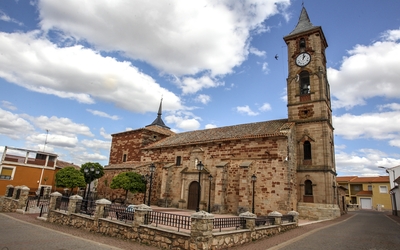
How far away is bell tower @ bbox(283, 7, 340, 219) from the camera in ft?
59.8

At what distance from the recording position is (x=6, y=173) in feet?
89.2

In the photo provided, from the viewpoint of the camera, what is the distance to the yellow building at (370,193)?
44469mm

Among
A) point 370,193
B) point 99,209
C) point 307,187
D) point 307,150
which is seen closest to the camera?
point 99,209

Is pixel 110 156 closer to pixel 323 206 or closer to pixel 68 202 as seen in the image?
pixel 68 202

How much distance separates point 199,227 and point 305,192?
14.3 meters

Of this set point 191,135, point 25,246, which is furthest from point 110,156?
point 25,246

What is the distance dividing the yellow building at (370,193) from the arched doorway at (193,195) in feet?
123

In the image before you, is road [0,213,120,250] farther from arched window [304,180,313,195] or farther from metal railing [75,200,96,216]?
arched window [304,180,313,195]

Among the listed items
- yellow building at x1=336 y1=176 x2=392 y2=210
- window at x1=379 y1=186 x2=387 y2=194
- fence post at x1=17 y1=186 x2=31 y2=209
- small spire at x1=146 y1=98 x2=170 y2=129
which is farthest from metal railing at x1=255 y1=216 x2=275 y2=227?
window at x1=379 y1=186 x2=387 y2=194

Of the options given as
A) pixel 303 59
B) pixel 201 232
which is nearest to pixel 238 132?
pixel 303 59

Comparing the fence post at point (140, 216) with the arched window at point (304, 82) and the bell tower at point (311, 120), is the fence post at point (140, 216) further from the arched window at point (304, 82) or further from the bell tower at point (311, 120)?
the arched window at point (304, 82)

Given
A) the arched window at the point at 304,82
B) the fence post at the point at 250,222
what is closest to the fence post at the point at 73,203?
the fence post at the point at 250,222

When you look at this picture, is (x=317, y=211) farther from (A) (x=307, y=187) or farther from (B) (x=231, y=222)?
(B) (x=231, y=222)

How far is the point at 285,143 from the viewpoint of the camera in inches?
691
